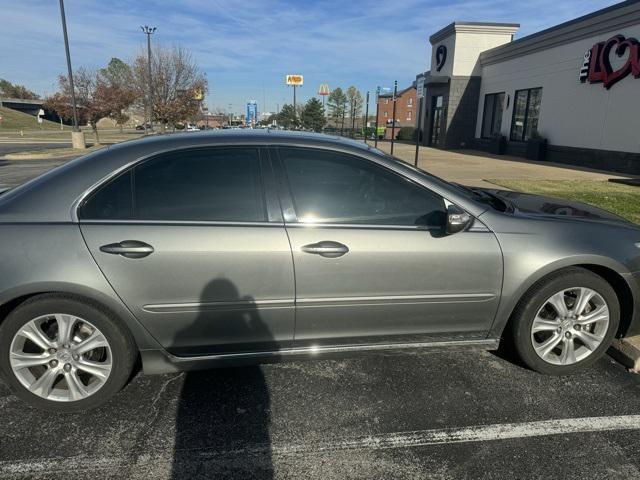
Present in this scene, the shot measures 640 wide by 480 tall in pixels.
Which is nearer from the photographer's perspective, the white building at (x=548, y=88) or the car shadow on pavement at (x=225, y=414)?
the car shadow on pavement at (x=225, y=414)

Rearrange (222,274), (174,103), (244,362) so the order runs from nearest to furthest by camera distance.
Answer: (222,274)
(244,362)
(174,103)

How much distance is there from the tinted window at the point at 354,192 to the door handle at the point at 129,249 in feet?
2.86

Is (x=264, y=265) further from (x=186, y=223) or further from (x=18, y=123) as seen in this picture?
(x=18, y=123)

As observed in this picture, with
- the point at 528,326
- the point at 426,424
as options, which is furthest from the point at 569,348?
the point at 426,424

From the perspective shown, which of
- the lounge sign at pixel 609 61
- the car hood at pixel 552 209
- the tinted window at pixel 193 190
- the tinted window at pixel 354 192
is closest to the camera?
the tinted window at pixel 193 190

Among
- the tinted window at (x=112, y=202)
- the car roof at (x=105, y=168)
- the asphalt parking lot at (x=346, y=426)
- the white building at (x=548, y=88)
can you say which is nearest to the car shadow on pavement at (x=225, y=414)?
the asphalt parking lot at (x=346, y=426)

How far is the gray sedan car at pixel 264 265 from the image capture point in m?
2.52

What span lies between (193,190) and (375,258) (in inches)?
44.7

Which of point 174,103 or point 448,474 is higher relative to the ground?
point 174,103

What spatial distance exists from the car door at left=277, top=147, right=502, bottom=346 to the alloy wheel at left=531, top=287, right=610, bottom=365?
0.41 meters

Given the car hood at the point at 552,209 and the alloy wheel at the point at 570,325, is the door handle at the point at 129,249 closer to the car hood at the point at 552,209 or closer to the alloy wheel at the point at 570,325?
the car hood at the point at 552,209

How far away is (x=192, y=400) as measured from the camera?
2.83 meters

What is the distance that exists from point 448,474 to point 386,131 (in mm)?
54588

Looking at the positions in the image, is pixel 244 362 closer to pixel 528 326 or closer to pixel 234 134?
pixel 234 134
